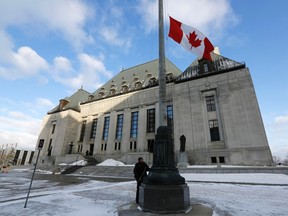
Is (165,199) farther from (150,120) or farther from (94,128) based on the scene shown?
(94,128)

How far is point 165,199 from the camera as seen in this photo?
16.0 feet

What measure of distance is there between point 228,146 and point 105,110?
89.4ft

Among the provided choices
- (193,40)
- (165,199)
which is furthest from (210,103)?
(165,199)

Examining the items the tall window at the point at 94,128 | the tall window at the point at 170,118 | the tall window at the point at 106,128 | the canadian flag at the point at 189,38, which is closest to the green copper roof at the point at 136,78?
the tall window at the point at 170,118

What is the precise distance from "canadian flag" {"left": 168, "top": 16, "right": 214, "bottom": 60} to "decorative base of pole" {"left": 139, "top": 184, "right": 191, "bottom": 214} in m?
8.67

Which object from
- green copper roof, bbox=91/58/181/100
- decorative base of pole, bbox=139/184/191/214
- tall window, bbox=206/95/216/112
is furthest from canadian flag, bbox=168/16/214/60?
green copper roof, bbox=91/58/181/100

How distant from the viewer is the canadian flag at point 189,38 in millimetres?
10438

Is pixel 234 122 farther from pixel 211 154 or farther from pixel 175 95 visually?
pixel 175 95

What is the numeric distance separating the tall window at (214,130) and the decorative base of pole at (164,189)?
2238 centimetres

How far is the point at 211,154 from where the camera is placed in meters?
24.4

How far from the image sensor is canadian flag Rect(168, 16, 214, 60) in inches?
411

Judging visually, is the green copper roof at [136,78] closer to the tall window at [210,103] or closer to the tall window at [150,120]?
the tall window at [150,120]

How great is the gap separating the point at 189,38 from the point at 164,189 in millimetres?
9605

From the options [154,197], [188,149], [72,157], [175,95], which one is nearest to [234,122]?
[188,149]
